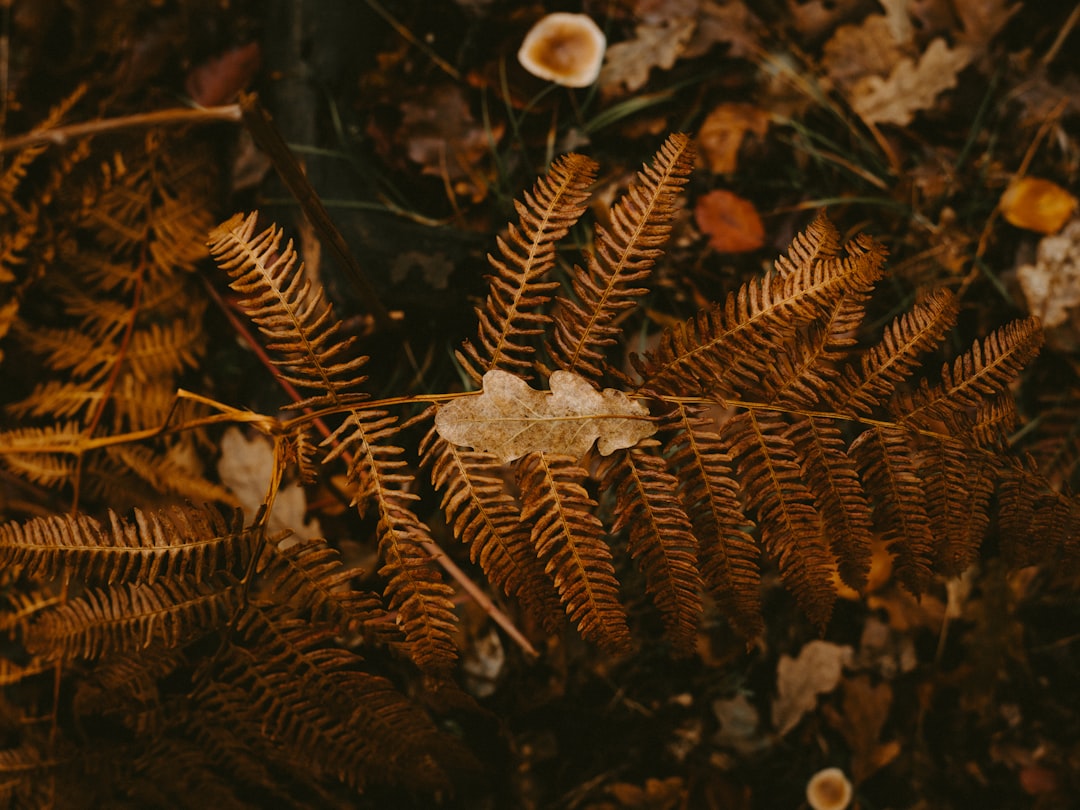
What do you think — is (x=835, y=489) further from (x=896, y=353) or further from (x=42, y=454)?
(x=42, y=454)

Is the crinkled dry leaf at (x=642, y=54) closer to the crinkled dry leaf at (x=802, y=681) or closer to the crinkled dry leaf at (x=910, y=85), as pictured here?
the crinkled dry leaf at (x=910, y=85)

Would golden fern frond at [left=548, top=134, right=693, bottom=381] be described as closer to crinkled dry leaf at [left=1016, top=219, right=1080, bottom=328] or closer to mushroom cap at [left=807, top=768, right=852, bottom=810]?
crinkled dry leaf at [left=1016, top=219, right=1080, bottom=328]

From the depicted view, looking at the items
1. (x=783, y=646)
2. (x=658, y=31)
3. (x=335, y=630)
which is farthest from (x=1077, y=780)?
(x=658, y=31)

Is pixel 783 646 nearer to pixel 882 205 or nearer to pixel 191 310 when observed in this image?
pixel 882 205

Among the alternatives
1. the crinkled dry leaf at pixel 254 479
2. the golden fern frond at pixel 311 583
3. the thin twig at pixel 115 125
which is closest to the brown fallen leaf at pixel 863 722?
the golden fern frond at pixel 311 583

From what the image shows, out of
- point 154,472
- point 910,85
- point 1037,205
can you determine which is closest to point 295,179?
point 154,472

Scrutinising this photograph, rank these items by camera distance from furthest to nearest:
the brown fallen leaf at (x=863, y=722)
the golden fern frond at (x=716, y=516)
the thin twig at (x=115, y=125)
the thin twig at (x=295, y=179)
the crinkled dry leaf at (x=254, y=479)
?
the brown fallen leaf at (x=863, y=722) → the crinkled dry leaf at (x=254, y=479) → the golden fern frond at (x=716, y=516) → the thin twig at (x=295, y=179) → the thin twig at (x=115, y=125)

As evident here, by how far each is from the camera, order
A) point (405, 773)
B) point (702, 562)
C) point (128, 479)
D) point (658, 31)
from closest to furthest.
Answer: point (702, 562), point (405, 773), point (128, 479), point (658, 31)
